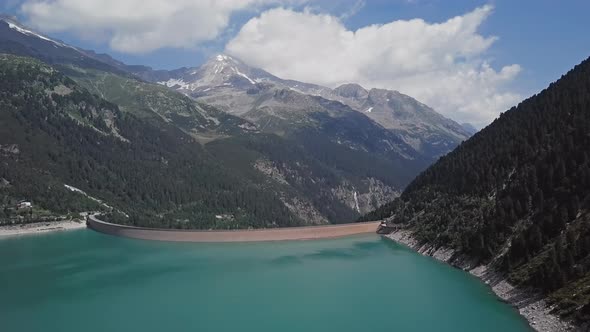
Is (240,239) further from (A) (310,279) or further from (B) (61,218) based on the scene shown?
(B) (61,218)

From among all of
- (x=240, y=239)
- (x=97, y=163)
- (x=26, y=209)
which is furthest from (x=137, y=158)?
(x=240, y=239)

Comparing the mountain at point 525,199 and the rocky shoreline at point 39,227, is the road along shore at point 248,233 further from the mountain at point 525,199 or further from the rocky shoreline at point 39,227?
the rocky shoreline at point 39,227

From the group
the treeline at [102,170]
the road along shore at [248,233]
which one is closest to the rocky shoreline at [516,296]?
the road along shore at [248,233]

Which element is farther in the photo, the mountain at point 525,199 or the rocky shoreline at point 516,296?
the mountain at point 525,199

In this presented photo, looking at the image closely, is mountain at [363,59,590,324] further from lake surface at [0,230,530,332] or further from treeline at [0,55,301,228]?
treeline at [0,55,301,228]

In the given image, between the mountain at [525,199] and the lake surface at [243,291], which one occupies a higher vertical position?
the mountain at [525,199]

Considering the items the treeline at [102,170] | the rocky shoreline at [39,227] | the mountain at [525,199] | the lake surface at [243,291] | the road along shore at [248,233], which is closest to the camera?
the mountain at [525,199]

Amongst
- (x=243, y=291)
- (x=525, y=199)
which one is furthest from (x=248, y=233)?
(x=525, y=199)
